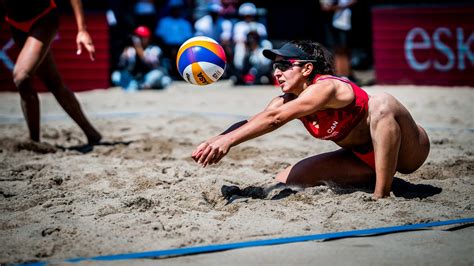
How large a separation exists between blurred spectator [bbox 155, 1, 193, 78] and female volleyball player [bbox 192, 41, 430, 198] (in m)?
8.91

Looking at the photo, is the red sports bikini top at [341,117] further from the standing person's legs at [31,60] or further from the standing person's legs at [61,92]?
the standing person's legs at [61,92]

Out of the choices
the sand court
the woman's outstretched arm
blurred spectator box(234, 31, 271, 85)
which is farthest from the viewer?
blurred spectator box(234, 31, 271, 85)

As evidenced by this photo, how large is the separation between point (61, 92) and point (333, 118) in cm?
329

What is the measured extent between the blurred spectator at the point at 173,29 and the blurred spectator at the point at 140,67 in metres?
0.82

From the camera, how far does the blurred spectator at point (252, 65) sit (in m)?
12.1

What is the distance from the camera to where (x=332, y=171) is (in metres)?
4.46

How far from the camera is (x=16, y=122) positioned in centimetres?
783

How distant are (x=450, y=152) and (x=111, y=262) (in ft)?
11.9

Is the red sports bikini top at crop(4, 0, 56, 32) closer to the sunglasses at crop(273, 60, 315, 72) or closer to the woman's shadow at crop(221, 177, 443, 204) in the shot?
the woman's shadow at crop(221, 177, 443, 204)

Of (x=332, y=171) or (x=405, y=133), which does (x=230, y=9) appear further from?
(x=405, y=133)

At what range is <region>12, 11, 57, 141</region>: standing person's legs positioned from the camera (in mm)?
5641

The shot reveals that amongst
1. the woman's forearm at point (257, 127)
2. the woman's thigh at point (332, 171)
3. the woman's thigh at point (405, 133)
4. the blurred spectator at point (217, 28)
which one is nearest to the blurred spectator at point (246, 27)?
the blurred spectator at point (217, 28)

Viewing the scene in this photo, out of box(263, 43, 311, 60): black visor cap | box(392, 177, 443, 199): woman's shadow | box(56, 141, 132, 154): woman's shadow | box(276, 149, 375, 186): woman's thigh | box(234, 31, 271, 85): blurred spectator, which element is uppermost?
box(263, 43, 311, 60): black visor cap

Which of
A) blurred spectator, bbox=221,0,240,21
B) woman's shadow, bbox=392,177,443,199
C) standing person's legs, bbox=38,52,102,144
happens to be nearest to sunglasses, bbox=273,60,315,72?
woman's shadow, bbox=392,177,443,199
